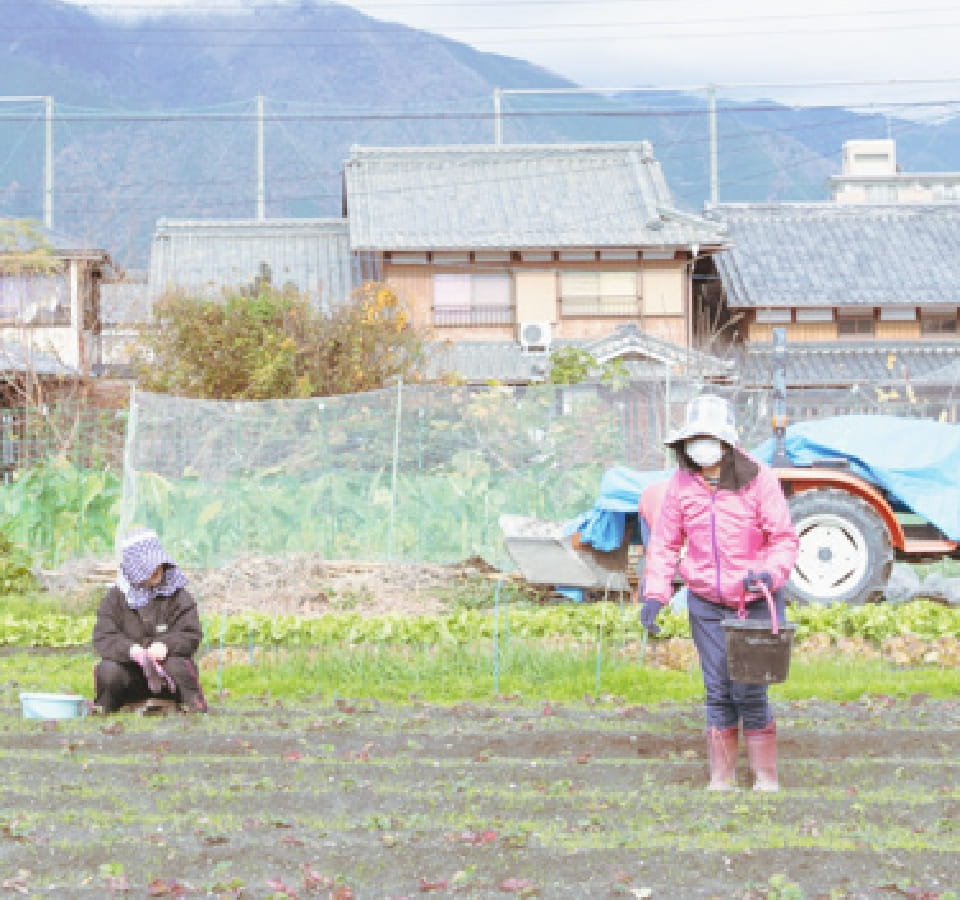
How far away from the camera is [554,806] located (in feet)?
19.7

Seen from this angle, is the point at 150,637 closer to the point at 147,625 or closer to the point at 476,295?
the point at 147,625

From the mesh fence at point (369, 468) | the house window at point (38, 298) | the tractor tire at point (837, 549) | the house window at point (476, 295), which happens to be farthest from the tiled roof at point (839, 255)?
the tractor tire at point (837, 549)

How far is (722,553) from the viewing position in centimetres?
640

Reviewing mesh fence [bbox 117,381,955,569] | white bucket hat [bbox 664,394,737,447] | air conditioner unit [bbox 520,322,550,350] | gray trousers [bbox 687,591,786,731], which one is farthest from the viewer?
air conditioner unit [bbox 520,322,550,350]

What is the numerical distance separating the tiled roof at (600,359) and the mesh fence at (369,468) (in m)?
10.7

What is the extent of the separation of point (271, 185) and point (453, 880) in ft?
407

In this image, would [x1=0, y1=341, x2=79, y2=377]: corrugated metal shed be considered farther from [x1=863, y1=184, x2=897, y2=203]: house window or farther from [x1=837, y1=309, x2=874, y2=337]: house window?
[x1=863, y1=184, x2=897, y2=203]: house window

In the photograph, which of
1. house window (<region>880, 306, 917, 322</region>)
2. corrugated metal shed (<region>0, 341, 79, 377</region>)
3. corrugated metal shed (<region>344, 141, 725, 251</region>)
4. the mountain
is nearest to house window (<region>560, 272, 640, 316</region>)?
corrugated metal shed (<region>344, 141, 725, 251</region>)

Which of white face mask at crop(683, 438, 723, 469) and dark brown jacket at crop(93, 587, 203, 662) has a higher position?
white face mask at crop(683, 438, 723, 469)

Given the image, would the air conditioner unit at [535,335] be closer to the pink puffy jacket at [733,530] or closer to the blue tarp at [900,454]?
the blue tarp at [900,454]

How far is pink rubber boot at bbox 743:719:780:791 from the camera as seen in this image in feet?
21.0

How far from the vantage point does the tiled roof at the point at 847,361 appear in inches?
Answer: 1110

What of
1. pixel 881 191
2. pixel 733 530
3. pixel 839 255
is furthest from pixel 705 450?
pixel 881 191

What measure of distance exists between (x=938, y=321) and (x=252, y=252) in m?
12.9
